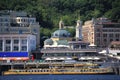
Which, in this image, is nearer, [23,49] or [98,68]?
[98,68]

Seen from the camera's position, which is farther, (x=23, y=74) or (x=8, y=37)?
(x=8, y=37)

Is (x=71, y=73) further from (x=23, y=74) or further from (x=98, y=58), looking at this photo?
(x=98, y=58)

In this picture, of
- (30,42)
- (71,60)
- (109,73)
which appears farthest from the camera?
(30,42)

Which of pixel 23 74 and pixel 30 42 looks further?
pixel 30 42

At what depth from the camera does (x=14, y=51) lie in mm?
186750

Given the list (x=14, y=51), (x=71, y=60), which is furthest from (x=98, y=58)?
(x=14, y=51)

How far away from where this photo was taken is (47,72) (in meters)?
164

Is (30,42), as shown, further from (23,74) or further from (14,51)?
(23,74)

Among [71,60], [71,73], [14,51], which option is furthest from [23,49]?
[71,73]

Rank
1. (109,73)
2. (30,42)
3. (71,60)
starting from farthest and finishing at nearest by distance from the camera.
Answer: (30,42), (71,60), (109,73)

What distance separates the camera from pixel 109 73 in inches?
6388

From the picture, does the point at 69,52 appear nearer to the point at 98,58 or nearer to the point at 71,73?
the point at 98,58

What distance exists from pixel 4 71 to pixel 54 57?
21.8m

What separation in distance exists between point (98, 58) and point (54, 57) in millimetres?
10981
